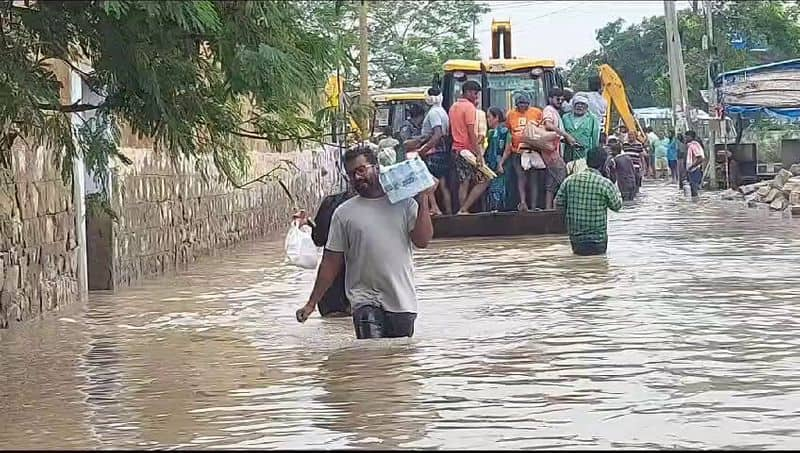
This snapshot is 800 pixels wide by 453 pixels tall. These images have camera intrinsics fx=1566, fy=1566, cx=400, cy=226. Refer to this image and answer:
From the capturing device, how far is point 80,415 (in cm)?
891

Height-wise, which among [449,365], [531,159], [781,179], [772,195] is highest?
[531,159]

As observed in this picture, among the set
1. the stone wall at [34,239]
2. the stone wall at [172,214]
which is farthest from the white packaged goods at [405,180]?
the stone wall at [34,239]

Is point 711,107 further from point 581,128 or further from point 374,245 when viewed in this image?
point 374,245

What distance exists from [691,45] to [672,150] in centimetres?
1151

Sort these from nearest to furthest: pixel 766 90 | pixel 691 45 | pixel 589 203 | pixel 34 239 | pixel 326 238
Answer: pixel 326 238, pixel 34 239, pixel 589 203, pixel 766 90, pixel 691 45

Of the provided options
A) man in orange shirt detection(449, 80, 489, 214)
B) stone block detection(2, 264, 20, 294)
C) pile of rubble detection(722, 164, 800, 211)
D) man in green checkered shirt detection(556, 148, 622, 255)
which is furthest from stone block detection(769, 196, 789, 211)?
stone block detection(2, 264, 20, 294)

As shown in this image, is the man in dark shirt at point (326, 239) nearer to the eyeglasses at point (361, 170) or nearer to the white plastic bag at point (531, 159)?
the eyeglasses at point (361, 170)

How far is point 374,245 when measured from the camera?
34.7 feet

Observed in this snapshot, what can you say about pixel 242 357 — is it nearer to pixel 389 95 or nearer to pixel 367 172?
pixel 367 172

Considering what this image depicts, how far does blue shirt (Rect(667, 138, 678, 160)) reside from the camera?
43219 mm

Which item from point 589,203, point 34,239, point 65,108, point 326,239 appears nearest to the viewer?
point 65,108

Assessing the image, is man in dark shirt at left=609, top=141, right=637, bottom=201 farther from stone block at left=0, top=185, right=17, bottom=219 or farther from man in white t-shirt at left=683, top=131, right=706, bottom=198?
stone block at left=0, top=185, right=17, bottom=219

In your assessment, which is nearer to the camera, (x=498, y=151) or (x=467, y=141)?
(x=467, y=141)

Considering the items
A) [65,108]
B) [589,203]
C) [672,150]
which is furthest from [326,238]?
[672,150]
